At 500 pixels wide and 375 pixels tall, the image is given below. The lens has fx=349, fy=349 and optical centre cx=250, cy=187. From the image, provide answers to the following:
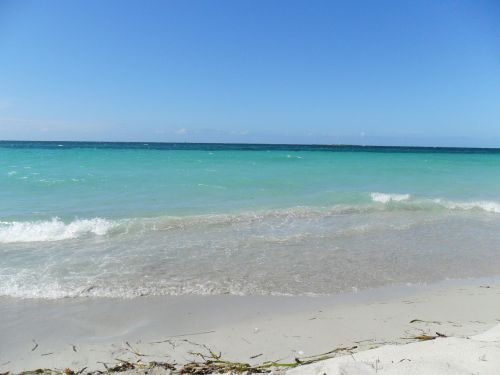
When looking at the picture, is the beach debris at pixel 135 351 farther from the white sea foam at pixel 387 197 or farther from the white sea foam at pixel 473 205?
the white sea foam at pixel 473 205

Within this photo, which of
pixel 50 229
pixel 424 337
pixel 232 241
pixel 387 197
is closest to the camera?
pixel 424 337

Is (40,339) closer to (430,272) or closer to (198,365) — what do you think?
(198,365)

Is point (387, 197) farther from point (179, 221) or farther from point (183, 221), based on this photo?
point (179, 221)

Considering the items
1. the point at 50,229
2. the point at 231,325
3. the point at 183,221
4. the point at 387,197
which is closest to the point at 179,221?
the point at 183,221

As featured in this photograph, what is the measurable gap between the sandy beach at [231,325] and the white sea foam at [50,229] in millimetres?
3465

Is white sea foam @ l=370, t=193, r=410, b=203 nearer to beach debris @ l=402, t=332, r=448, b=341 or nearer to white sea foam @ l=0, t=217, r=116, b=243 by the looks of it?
white sea foam @ l=0, t=217, r=116, b=243

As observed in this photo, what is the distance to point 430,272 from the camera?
6.40 metres

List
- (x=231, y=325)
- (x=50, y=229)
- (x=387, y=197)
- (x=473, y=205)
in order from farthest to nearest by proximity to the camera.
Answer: (x=387, y=197) < (x=473, y=205) < (x=50, y=229) < (x=231, y=325)

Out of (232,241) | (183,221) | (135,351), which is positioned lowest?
(135,351)

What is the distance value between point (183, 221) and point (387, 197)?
882cm

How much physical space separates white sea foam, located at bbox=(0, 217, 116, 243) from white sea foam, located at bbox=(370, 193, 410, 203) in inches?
390

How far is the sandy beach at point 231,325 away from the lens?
3662 mm

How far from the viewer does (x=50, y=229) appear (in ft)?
Result: 28.2

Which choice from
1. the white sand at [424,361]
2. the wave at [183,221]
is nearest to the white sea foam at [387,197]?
the wave at [183,221]
